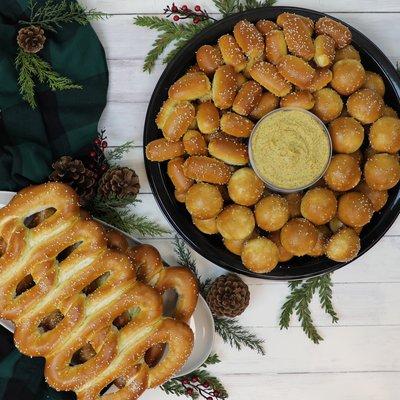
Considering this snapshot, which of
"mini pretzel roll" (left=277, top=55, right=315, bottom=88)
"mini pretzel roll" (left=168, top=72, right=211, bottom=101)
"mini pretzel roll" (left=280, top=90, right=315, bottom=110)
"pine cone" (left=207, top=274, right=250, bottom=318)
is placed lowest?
"pine cone" (left=207, top=274, right=250, bottom=318)

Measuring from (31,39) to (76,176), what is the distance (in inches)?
12.6

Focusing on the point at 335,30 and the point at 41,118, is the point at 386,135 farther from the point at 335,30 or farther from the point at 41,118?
the point at 41,118

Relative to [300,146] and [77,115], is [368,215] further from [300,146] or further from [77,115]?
[77,115]

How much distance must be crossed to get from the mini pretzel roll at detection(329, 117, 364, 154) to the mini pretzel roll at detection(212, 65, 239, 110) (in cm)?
23

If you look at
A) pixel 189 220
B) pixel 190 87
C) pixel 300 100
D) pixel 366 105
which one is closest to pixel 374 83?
pixel 366 105

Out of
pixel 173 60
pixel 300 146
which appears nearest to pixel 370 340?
pixel 300 146

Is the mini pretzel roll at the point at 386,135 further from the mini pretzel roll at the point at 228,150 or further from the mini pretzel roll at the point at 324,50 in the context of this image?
the mini pretzel roll at the point at 228,150

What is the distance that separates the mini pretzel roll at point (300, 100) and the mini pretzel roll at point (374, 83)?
0.45 feet

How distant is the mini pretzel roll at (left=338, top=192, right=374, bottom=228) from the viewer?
1.29 meters

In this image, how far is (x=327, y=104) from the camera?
51.4 inches

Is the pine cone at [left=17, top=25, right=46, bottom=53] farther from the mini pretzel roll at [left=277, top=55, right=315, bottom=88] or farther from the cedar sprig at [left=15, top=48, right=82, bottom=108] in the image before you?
the mini pretzel roll at [left=277, top=55, right=315, bottom=88]

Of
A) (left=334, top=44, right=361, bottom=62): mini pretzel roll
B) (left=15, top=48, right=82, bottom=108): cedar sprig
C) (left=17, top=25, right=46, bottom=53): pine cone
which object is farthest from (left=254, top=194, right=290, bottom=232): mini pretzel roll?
(left=17, top=25, right=46, bottom=53): pine cone

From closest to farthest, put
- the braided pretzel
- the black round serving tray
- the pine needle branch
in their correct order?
the braided pretzel
the black round serving tray
the pine needle branch

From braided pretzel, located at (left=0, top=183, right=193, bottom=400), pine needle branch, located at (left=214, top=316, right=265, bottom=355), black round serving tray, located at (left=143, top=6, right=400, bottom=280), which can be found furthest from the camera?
pine needle branch, located at (left=214, top=316, right=265, bottom=355)
